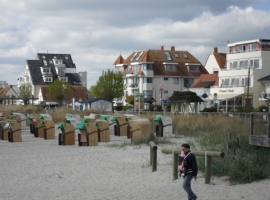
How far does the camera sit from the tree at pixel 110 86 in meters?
96.8

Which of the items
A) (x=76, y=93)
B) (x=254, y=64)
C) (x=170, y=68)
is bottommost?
(x=76, y=93)

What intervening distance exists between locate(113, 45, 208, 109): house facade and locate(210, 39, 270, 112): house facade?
21.9m

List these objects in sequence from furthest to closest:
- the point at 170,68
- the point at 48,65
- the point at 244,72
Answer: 1. the point at 48,65
2. the point at 170,68
3. the point at 244,72

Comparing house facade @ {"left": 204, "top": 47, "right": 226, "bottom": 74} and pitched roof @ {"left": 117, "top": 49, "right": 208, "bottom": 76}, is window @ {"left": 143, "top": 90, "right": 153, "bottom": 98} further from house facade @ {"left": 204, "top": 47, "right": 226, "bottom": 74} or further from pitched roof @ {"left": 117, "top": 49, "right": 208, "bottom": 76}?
house facade @ {"left": 204, "top": 47, "right": 226, "bottom": 74}

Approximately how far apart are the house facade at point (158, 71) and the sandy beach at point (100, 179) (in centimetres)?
7488

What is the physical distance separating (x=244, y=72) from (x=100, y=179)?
198 ft

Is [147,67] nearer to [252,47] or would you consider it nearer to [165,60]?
[165,60]

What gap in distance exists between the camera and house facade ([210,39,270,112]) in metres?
72.7

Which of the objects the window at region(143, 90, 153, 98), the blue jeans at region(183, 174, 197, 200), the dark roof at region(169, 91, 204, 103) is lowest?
the blue jeans at region(183, 174, 197, 200)

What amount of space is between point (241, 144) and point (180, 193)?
20.1 ft

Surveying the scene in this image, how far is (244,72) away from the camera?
7444cm

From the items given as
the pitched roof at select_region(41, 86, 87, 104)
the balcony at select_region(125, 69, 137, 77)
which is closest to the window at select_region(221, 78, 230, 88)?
the balcony at select_region(125, 69, 137, 77)

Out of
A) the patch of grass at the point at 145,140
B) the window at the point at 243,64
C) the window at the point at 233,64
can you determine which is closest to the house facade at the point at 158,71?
the window at the point at 233,64

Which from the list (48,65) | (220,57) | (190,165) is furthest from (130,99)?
(190,165)
